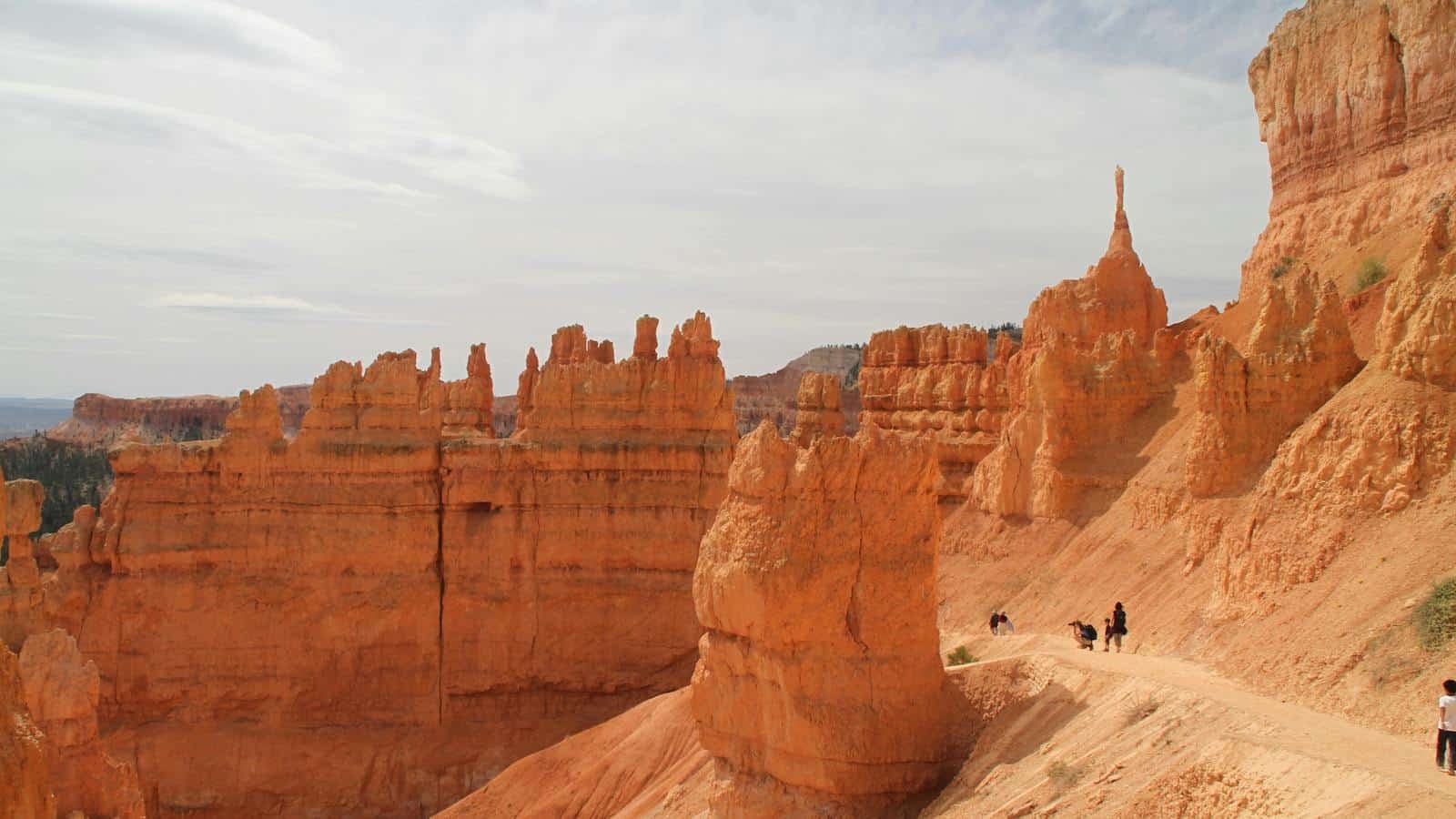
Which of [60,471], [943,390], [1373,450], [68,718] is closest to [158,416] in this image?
[60,471]

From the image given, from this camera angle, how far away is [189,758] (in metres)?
30.6

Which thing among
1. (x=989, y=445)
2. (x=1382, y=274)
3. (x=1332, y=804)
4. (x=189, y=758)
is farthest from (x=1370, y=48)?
(x=189, y=758)

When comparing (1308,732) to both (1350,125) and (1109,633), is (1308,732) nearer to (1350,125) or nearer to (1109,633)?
(1109,633)

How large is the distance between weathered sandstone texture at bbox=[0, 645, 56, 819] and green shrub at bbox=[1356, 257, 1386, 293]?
3222cm

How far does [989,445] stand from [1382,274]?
13.2 meters

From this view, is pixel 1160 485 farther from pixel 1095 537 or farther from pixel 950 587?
pixel 950 587

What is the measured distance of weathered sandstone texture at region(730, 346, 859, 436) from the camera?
80.4 meters

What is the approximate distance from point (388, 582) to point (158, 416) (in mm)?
65943

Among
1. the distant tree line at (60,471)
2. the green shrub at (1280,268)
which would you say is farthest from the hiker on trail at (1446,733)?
the distant tree line at (60,471)

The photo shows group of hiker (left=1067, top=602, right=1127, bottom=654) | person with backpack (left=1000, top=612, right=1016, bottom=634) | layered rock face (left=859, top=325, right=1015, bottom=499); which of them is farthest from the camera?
layered rock face (left=859, top=325, right=1015, bottom=499)

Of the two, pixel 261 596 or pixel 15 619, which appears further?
pixel 261 596

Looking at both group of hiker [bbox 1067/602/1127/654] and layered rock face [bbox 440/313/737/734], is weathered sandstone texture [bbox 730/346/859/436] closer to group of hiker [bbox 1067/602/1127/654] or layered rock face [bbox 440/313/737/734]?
layered rock face [bbox 440/313/737/734]

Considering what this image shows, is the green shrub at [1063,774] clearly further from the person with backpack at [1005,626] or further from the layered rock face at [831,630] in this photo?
the person with backpack at [1005,626]

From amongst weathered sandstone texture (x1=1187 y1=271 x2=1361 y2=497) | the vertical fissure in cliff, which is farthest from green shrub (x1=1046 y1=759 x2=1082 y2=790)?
the vertical fissure in cliff
